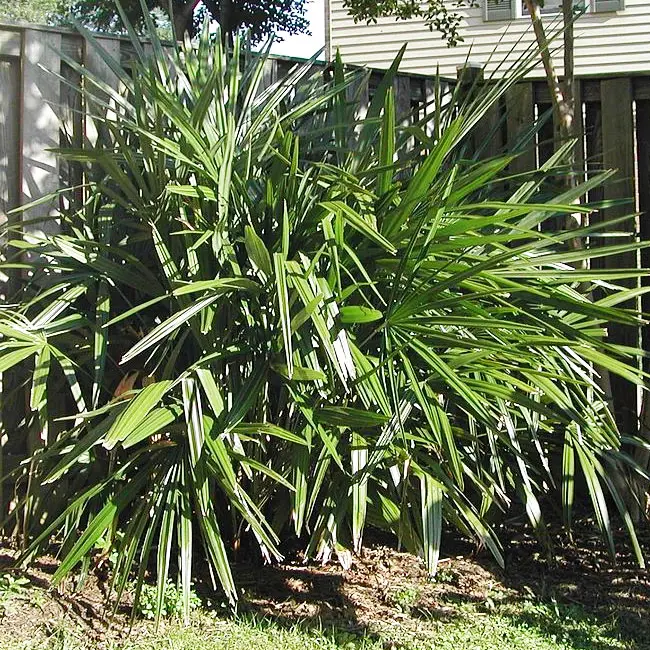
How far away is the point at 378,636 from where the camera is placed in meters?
3.06

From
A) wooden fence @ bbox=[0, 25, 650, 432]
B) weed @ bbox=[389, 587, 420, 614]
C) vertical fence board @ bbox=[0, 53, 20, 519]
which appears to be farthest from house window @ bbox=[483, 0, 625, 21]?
weed @ bbox=[389, 587, 420, 614]

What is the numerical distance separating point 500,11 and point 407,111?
9.05 meters

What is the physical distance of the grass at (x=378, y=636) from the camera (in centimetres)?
294

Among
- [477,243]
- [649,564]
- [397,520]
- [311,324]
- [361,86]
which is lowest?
[649,564]

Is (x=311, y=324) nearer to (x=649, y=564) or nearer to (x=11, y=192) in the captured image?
(x=11, y=192)

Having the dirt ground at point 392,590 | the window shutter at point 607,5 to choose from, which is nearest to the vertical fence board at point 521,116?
the dirt ground at point 392,590

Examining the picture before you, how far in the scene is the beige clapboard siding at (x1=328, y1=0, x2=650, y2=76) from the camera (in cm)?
1253

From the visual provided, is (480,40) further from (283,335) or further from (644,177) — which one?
(283,335)

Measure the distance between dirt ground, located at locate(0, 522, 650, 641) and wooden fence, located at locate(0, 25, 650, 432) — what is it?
922mm

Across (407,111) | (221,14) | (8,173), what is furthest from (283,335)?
(221,14)

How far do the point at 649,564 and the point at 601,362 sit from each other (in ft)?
3.73

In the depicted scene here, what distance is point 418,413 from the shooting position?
11.0ft

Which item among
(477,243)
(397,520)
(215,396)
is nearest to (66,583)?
(215,396)

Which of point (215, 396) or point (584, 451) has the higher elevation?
point (215, 396)
